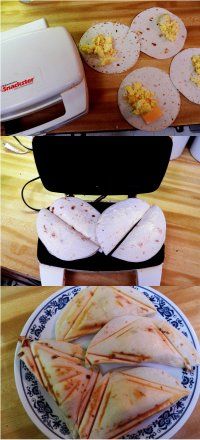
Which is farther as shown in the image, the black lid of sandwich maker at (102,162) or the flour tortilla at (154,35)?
the flour tortilla at (154,35)

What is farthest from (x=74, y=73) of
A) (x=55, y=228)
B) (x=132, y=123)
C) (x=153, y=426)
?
(x=153, y=426)

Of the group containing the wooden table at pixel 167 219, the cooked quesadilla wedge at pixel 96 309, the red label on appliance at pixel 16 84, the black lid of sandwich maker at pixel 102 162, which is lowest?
the cooked quesadilla wedge at pixel 96 309

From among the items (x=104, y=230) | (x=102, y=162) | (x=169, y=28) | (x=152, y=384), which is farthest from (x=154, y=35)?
(x=152, y=384)

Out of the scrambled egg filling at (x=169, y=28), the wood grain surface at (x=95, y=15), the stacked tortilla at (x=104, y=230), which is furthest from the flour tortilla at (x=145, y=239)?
the scrambled egg filling at (x=169, y=28)

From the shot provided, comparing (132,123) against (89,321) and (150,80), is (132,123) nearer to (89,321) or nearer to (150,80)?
(150,80)

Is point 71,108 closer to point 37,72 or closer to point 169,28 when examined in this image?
point 37,72

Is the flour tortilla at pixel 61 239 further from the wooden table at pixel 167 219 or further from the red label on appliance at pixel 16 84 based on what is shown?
the red label on appliance at pixel 16 84

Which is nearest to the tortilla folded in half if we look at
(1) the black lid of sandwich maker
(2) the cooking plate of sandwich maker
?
(2) the cooking plate of sandwich maker
